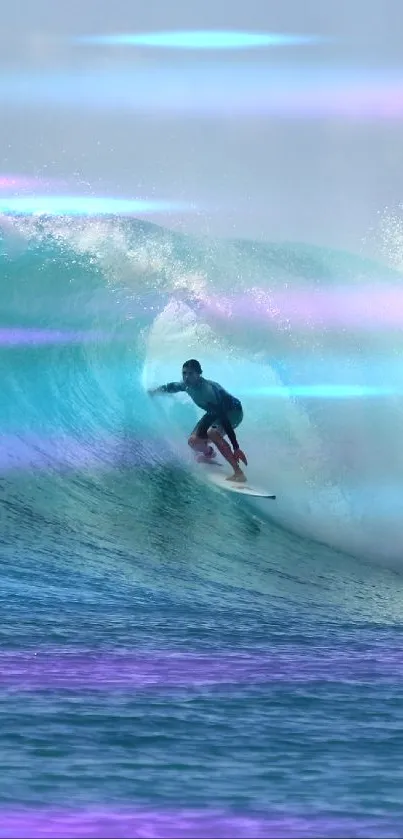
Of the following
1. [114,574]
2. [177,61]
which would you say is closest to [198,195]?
[177,61]

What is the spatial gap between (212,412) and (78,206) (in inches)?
153

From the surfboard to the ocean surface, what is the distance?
80mm

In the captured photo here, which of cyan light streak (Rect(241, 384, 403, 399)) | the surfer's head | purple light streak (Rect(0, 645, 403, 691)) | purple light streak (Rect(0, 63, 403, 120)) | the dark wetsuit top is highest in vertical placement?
purple light streak (Rect(0, 63, 403, 120))

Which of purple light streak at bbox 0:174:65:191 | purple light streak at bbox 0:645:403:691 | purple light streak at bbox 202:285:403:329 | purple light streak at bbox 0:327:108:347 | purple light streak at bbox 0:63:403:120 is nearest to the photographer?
purple light streak at bbox 0:645:403:691

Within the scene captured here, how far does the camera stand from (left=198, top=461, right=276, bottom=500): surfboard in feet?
Result: 33.0

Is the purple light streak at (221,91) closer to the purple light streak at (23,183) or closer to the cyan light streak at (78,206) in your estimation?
the purple light streak at (23,183)

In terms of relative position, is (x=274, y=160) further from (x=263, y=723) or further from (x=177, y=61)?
(x=263, y=723)

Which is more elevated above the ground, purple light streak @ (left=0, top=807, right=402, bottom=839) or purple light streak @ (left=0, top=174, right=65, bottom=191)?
purple light streak @ (left=0, top=174, right=65, bottom=191)

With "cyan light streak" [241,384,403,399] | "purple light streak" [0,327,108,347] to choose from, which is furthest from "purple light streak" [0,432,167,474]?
"purple light streak" [0,327,108,347]

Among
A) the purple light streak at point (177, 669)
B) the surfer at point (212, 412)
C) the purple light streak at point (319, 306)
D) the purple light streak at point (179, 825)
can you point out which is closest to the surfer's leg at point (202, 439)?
the surfer at point (212, 412)

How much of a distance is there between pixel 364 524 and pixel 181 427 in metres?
1.53

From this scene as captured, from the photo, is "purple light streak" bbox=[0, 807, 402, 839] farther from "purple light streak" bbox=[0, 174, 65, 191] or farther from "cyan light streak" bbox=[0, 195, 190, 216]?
"purple light streak" bbox=[0, 174, 65, 191]

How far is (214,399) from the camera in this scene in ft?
32.9

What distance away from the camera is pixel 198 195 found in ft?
45.9
